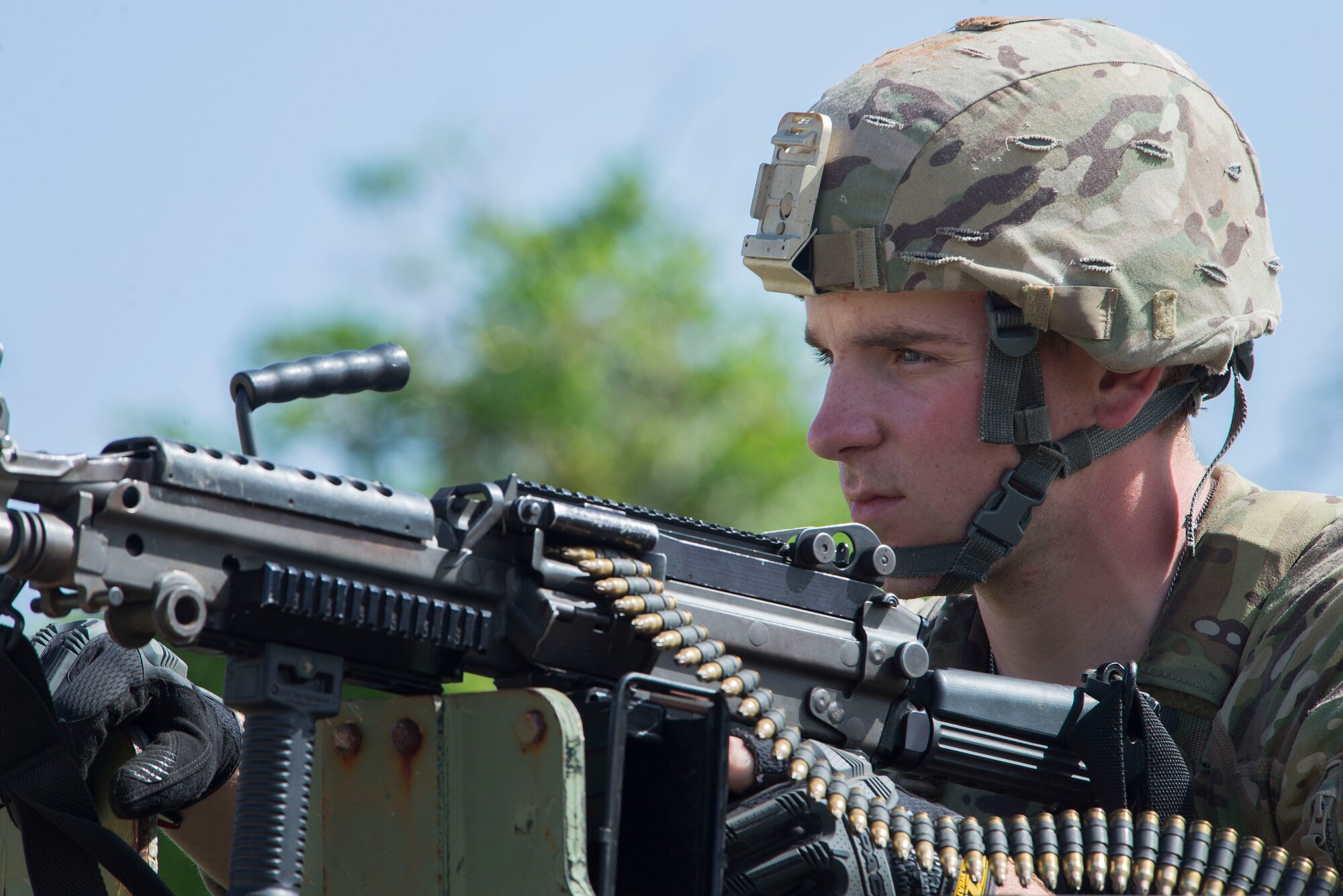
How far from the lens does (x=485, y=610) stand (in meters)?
2.85

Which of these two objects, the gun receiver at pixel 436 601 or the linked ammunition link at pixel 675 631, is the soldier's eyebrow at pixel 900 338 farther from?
the linked ammunition link at pixel 675 631

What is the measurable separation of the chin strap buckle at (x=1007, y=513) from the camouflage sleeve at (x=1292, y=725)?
2.09ft

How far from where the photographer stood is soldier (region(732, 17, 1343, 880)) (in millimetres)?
→ 4094

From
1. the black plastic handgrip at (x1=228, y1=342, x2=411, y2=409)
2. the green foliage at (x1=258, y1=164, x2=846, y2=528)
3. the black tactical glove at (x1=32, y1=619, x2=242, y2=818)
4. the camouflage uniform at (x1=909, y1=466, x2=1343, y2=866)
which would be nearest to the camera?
the black plastic handgrip at (x1=228, y1=342, x2=411, y2=409)

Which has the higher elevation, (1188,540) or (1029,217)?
(1029,217)

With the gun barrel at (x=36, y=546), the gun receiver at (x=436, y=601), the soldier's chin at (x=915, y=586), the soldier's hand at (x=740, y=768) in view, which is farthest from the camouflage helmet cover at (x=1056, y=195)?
the gun barrel at (x=36, y=546)

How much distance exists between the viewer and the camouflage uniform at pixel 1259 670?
3551 millimetres

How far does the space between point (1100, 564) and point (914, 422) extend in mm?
723

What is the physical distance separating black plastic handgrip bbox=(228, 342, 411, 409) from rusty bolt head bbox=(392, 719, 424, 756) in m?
0.61

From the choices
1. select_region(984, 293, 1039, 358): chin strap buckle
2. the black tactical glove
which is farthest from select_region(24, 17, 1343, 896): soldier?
the black tactical glove

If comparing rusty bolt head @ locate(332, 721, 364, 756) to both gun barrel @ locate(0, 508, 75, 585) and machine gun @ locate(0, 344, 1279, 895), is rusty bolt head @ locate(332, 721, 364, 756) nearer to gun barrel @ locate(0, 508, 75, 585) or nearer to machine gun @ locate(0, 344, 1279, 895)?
machine gun @ locate(0, 344, 1279, 895)

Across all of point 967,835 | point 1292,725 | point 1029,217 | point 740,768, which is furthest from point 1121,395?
point 740,768

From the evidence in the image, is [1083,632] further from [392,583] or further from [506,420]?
[506,420]

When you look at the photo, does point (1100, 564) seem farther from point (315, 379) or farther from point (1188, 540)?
point (315, 379)
